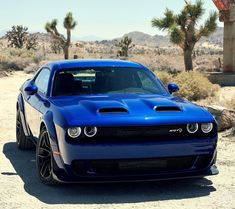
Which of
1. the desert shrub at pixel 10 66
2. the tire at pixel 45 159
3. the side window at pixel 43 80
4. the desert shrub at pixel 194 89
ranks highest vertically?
the side window at pixel 43 80

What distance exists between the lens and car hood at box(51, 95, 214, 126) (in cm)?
557

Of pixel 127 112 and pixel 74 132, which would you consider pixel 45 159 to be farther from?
pixel 127 112

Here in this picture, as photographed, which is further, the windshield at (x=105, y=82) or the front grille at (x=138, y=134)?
the windshield at (x=105, y=82)

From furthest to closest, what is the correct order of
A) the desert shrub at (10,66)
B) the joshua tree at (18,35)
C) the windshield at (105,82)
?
1. the joshua tree at (18,35)
2. the desert shrub at (10,66)
3. the windshield at (105,82)

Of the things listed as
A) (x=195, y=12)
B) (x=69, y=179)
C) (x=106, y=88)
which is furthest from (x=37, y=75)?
(x=195, y=12)

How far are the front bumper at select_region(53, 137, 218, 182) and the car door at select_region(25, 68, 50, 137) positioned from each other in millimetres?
1332

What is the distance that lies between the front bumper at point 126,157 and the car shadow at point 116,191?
201 mm

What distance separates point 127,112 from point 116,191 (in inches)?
36.5

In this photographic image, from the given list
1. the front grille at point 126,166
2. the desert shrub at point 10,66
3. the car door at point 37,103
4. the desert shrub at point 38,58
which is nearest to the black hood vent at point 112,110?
the front grille at point 126,166

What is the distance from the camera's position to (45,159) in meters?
6.26

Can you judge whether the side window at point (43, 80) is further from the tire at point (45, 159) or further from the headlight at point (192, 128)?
the headlight at point (192, 128)

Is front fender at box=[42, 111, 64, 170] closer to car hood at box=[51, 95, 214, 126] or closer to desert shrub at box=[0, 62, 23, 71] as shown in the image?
car hood at box=[51, 95, 214, 126]

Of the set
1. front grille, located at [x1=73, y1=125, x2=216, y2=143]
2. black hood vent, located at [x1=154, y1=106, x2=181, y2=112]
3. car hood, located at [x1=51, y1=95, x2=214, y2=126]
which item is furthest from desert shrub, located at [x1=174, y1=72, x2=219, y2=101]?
front grille, located at [x1=73, y1=125, x2=216, y2=143]

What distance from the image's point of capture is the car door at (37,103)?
6984 mm
